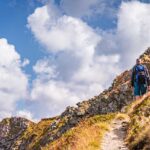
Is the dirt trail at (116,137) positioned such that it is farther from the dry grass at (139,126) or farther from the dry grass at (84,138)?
the dry grass at (139,126)

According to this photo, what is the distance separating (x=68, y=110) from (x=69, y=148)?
126 metres

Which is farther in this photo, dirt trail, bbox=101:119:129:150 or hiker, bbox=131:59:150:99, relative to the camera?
hiker, bbox=131:59:150:99

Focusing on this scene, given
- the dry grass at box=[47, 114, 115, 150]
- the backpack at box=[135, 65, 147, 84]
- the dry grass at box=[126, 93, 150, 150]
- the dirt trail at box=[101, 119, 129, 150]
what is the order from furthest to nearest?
the backpack at box=[135, 65, 147, 84] < the dirt trail at box=[101, 119, 129, 150] < the dry grass at box=[47, 114, 115, 150] < the dry grass at box=[126, 93, 150, 150]

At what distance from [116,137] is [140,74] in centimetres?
887

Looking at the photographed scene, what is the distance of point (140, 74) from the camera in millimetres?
31203

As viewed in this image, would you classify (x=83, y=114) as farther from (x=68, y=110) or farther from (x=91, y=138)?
(x=91, y=138)

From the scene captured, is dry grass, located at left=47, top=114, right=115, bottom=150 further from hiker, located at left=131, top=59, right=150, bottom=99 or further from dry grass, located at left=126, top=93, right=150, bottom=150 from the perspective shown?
hiker, located at left=131, top=59, right=150, bottom=99

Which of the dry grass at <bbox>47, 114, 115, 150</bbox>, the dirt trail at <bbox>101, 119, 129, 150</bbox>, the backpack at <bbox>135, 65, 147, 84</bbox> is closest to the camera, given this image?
the dry grass at <bbox>47, 114, 115, 150</bbox>

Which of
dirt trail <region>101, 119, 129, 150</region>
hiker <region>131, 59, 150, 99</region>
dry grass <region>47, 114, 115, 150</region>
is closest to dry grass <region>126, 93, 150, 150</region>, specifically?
dirt trail <region>101, 119, 129, 150</region>

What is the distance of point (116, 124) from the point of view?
86.4 ft

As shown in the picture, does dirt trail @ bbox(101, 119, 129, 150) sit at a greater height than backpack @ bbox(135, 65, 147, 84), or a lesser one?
lesser

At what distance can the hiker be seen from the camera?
3116 cm

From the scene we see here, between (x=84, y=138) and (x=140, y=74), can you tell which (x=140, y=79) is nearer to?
(x=140, y=74)

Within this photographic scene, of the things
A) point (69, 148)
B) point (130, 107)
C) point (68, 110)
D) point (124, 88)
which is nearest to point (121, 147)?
point (69, 148)
